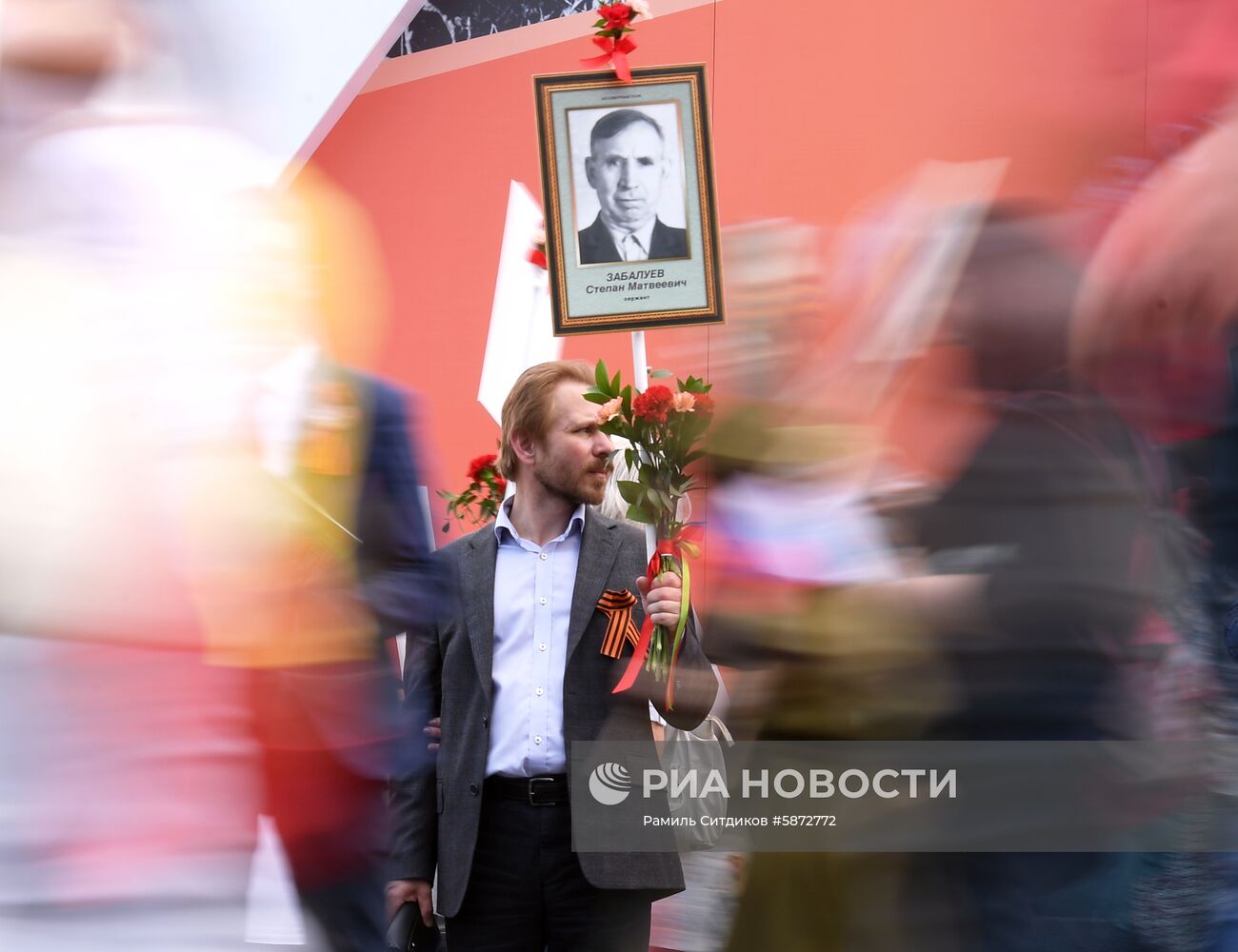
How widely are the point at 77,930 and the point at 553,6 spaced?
4.96 m

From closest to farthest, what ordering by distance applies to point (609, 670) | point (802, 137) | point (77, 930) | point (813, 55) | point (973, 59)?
point (77, 930) → point (973, 59) → point (802, 137) → point (813, 55) → point (609, 670)

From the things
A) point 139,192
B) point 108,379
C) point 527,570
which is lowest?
point 527,570

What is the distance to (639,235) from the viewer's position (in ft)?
7.80

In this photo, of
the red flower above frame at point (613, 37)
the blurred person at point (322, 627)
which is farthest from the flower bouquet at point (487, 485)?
the blurred person at point (322, 627)

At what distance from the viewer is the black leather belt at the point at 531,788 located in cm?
259

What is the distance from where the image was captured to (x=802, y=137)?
174 cm

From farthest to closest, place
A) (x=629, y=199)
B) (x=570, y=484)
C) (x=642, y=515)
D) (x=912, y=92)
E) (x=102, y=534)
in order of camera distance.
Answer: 1. (x=570, y=484)
2. (x=642, y=515)
3. (x=629, y=199)
4. (x=912, y=92)
5. (x=102, y=534)

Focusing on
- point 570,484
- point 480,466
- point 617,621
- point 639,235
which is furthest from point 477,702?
point 480,466

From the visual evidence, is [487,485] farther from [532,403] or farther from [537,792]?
[537,792]

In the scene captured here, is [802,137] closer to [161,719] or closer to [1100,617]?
[1100,617]

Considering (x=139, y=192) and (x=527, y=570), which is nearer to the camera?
(x=139, y=192)

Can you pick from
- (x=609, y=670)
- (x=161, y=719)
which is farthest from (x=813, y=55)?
(x=161, y=719)

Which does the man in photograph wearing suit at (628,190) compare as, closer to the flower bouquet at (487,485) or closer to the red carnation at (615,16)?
the red carnation at (615,16)

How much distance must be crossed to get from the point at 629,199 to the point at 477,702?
103 centimetres
